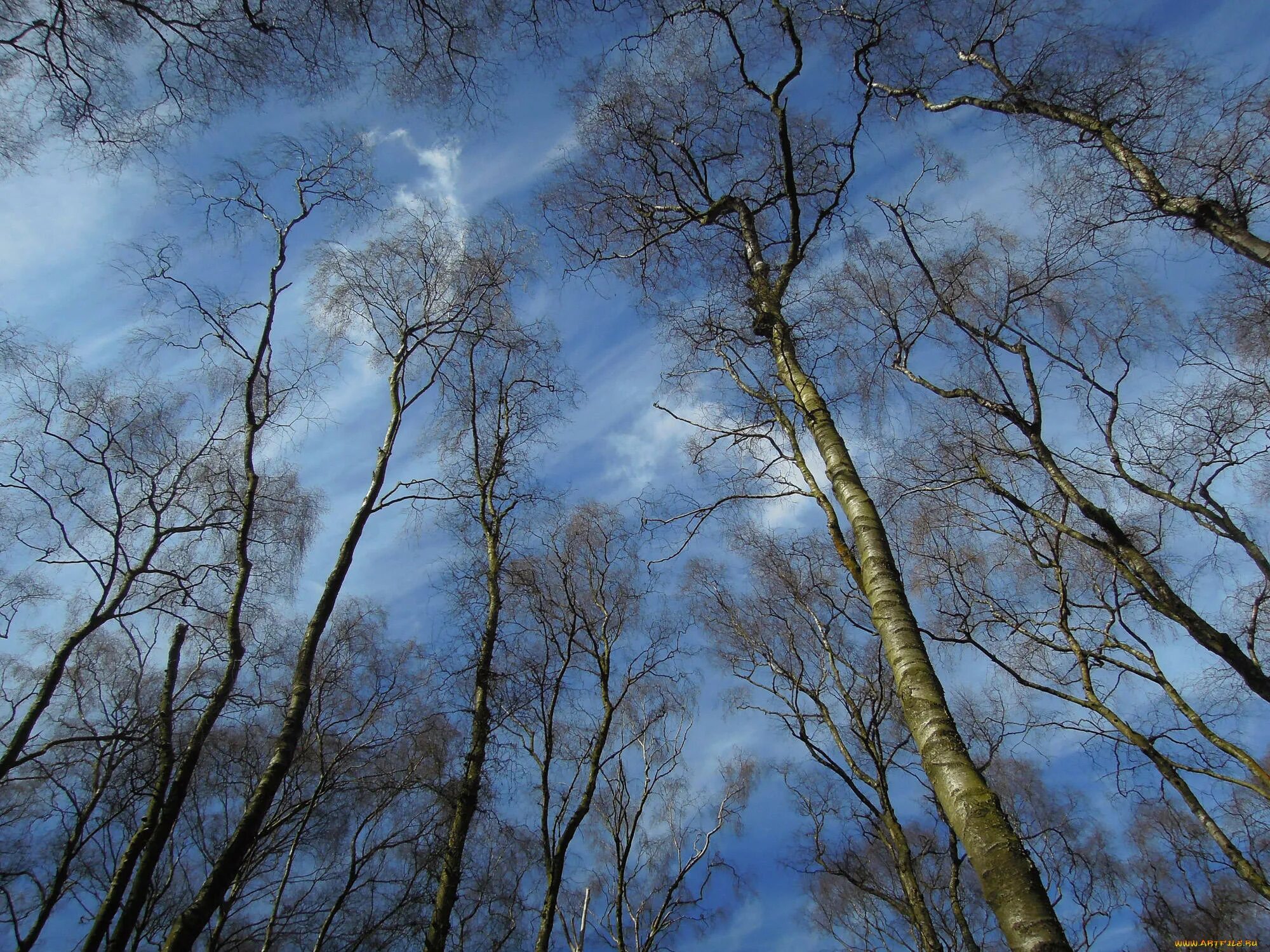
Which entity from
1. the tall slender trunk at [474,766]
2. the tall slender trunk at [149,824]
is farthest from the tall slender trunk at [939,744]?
the tall slender trunk at [149,824]

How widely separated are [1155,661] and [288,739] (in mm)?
10993

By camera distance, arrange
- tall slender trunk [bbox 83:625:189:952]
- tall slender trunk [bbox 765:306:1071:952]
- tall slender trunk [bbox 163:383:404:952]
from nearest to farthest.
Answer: tall slender trunk [bbox 765:306:1071:952] < tall slender trunk [bbox 163:383:404:952] < tall slender trunk [bbox 83:625:189:952]

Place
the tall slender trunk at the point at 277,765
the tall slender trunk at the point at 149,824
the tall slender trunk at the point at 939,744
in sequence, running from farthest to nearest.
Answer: the tall slender trunk at the point at 149,824 → the tall slender trunk at the point at 277,765 → the tall slender trunk at the point at 939,744

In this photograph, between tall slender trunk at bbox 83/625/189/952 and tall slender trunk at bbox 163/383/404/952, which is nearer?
tall slender trunk at bbox 163/383/404/952

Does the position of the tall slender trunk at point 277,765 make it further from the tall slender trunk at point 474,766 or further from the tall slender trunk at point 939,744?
the tall slender trunk at point 939,744

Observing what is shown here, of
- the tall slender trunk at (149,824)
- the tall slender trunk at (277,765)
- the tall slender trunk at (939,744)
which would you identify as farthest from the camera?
the tall slender trunk at (149,824)

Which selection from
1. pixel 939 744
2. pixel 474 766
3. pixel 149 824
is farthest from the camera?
pixel 474 766

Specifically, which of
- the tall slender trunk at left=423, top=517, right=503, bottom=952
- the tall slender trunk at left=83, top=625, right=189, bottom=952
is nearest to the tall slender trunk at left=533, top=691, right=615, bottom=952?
the tall slender trunk at left=423, top=517, right=503, bottom=952

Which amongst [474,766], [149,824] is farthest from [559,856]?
[149,824]

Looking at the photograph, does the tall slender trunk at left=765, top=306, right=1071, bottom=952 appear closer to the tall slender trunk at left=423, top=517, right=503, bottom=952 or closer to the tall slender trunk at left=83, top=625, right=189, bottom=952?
the tall slender trunk at left=423, top=517, right=503, bottom=952

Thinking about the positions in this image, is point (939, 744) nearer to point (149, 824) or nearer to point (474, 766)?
point (474, 766)

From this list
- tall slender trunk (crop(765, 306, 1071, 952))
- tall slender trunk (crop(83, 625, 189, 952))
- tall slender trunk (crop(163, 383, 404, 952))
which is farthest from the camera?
tall slender trunk (crop(83, 625, 189, 952))

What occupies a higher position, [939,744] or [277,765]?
[277,765]

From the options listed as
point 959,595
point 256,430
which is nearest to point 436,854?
point 256,430
